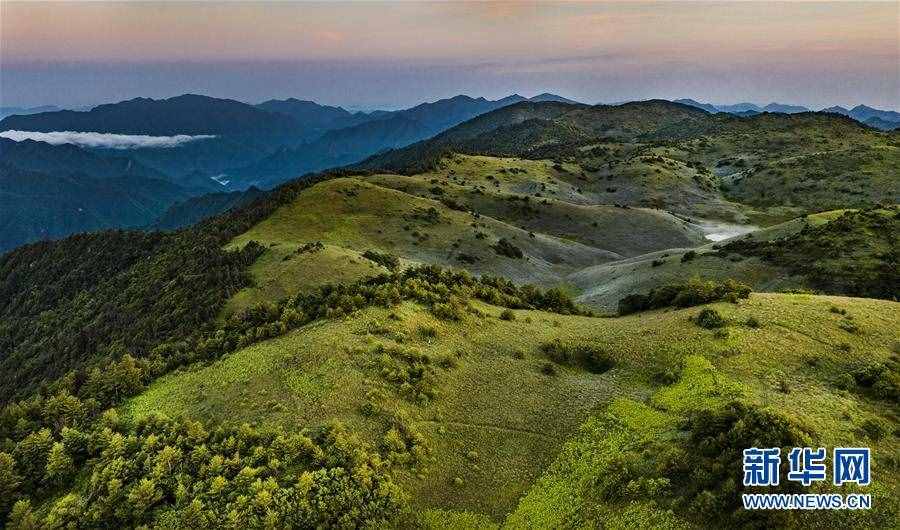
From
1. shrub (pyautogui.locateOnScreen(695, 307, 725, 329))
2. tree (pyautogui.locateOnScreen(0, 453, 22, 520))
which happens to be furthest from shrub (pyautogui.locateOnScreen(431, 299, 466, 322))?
tree (pyautogui.locateOnScreen(0, 453, 22, 520))

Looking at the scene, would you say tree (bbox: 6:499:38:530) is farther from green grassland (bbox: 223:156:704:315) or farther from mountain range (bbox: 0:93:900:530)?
green grassland (bbox: 223:156:704:315)

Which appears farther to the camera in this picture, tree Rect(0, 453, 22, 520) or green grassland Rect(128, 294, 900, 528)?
green grassland Rect(128, 294, 900, 528)

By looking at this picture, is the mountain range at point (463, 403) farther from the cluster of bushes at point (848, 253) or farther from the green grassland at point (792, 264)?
the green grassland at point (792, 264)

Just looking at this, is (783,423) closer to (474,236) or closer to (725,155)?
(474,236)

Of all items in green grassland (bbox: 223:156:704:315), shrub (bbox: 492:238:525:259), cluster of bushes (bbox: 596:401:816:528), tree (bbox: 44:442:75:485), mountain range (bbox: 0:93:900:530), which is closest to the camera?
cluster of bushes (bbox: 596:401:816:528)

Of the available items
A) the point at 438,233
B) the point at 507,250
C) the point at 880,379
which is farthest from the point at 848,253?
the point at 438,233
